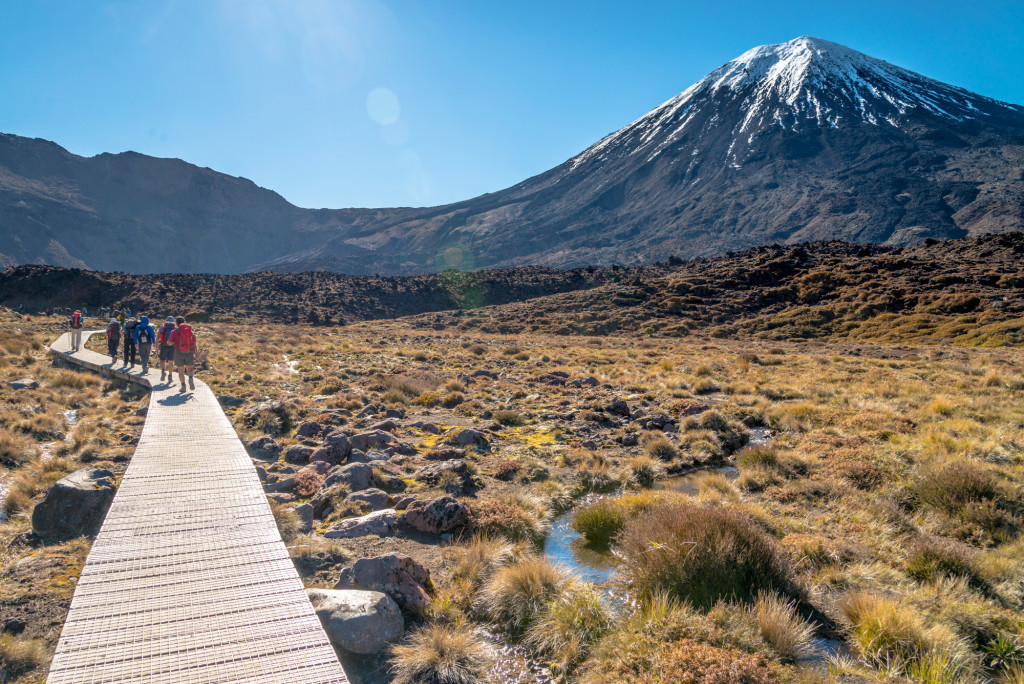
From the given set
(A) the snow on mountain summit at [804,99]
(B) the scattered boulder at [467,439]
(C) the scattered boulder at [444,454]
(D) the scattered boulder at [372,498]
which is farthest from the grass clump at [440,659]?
(A) the snow on mountain summit at [804,99]

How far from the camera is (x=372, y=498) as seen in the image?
7.49m

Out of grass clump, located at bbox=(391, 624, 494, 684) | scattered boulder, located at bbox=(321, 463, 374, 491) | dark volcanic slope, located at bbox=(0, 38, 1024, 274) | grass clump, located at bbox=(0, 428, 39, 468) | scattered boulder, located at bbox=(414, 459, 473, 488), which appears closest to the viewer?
grass clump, located at bbox=(391, 624, 494, 684)

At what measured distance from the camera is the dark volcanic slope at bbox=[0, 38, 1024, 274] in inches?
4771

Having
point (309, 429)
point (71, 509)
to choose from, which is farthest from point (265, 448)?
point (71, 509)

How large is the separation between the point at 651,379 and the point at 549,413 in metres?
6.55

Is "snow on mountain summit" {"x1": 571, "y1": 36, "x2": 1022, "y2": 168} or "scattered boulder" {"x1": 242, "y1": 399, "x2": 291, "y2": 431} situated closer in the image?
"scattered boulder" {"x1": 242, "y1": 399, "x2": 291, "y2": 431}

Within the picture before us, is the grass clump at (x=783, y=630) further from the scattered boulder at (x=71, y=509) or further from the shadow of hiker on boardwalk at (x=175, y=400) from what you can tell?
the shadow of hiker on boardwalk at (x=175, y=400)

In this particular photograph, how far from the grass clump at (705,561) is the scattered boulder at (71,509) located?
624cm

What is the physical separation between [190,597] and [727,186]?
163 m

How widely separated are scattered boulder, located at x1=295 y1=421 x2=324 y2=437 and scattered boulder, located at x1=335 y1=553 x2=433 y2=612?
20.7ft

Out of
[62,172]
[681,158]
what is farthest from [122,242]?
[681,158]

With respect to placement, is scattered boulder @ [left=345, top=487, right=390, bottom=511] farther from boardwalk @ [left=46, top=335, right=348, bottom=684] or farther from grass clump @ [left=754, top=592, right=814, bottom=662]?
grass clump @ [left=754, top=592, right=814, bottom=662]

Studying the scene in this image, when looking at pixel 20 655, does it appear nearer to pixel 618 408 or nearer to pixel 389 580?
pixel 389 580

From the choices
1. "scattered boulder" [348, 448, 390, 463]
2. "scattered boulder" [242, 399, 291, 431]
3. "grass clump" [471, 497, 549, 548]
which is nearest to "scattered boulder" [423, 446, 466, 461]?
"scattered boulder" [348, 448, 390, 463]
